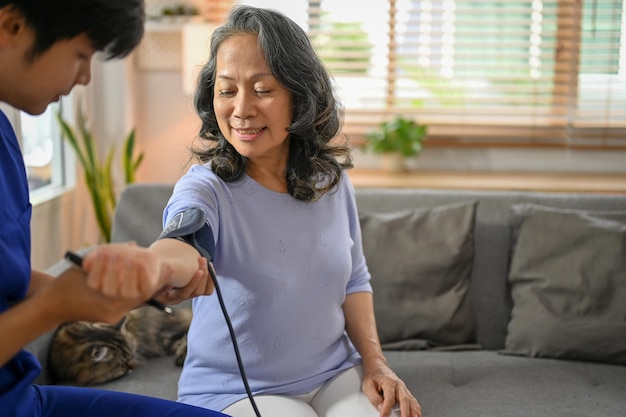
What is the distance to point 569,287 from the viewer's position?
7.57 ft

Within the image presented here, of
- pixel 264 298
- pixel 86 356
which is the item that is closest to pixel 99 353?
pixel 86 356

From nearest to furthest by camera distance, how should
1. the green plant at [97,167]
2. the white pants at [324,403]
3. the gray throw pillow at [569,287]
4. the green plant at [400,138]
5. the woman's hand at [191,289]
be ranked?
the woman's hand at [191,289], the white pants at [324,403], the gray throw pillow at [569,287], the green plant at [97,167], the green plant at [400,138]

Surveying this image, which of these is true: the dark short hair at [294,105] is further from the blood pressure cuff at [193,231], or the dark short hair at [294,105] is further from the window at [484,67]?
the window at [484,67]

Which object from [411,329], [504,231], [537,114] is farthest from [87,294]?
[537,114]

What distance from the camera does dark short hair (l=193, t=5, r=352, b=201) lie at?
64.6 inches

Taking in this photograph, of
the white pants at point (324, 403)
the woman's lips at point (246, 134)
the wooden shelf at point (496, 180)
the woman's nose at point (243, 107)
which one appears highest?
the woman's nose at point (243, 107)

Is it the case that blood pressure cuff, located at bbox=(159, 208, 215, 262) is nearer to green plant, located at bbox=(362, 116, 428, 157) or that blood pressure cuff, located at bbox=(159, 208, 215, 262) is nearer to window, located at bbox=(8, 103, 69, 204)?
window, located at bbox=(8, 103, 69, 204)

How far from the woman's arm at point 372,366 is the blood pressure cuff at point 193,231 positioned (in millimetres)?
509

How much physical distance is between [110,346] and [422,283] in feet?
3.04

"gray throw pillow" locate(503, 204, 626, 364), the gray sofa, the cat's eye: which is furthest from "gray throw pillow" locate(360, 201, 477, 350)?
the cat's eye

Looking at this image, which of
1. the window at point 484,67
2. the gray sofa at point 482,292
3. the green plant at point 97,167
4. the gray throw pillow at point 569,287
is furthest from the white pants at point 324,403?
the window at point 484,67

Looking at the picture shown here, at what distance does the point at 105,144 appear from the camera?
3885mm

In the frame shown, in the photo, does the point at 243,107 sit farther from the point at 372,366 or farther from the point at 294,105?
the point at 372,366

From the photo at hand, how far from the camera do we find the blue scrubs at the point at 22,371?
3.49 ft
